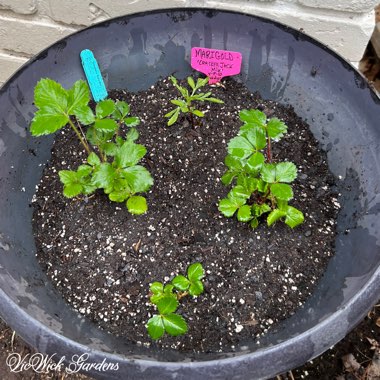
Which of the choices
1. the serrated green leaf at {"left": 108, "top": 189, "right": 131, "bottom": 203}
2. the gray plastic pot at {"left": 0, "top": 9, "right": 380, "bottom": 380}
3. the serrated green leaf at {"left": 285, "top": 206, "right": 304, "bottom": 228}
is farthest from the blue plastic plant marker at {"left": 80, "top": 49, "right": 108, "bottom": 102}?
the serrated green leaf at {"left": 285, "top": 206, "right": 304, "bottom": 228}

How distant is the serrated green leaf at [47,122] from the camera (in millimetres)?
815

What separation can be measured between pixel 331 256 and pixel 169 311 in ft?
1.12

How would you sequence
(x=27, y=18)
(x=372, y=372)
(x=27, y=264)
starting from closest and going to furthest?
(x=27, y=264)
(x=372, y=372)
(x=27, y=18)

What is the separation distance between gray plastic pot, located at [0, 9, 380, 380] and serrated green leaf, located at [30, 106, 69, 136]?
0.16 metres

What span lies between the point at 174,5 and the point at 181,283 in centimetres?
88

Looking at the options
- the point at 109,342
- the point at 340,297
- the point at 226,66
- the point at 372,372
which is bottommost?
the point at 372,372

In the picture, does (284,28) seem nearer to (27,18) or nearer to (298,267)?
(298,267)

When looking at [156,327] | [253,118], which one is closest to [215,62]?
[253,118]

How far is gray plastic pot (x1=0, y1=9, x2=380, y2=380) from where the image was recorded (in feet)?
2.26

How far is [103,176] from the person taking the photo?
0.82m

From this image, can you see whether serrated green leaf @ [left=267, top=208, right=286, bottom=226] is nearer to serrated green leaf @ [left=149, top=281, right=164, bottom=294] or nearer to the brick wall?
serrated green leaf @ [left=149, top=281, right=164, bottom=294]

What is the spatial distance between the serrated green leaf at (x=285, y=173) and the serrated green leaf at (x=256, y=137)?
0.16 feet

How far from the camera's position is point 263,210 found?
2.89 feet

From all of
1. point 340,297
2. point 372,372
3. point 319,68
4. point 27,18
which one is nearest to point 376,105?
point 319,68
